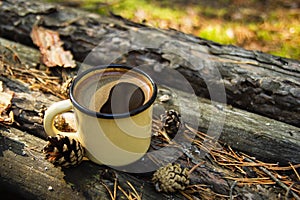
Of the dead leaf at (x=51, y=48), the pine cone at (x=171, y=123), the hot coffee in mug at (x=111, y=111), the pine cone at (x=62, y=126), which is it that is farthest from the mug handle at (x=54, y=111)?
the dead leaf at (x=51, y=48)

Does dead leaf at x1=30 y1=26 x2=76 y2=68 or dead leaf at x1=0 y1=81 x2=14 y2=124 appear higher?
dead leaf at x1=30 y1=26 x2=76 y2=68

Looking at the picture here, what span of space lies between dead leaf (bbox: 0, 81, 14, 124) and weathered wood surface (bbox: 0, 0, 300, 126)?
1.53 ft

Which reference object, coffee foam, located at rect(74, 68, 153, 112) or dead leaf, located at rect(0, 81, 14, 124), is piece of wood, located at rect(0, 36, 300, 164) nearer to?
dead leaf, located at rect(0, 81, 14, 124)

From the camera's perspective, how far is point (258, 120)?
151cm

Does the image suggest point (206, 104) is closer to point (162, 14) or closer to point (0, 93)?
point (0, 93)

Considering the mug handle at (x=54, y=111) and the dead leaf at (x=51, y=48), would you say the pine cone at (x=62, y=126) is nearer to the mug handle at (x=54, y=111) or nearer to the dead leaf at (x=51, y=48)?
the mug handle at (x=54, y=111)

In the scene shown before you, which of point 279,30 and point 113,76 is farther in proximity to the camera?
point 279,30

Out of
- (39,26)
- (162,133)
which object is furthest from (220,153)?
(39,26)

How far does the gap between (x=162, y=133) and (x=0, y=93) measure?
74 centimetres

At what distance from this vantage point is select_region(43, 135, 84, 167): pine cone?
1.20 m

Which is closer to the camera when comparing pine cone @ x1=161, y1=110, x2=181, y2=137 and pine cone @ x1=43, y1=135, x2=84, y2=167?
pine cone @ x1=43, y1=135, x2=84, y2=167

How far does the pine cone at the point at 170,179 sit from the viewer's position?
120 centimetres

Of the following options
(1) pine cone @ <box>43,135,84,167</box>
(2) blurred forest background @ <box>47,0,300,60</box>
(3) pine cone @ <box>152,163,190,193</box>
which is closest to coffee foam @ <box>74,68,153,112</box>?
(1) pine cone @ <box>43,135,84,167</box>

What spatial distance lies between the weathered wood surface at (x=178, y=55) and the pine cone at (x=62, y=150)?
67 centimetres
